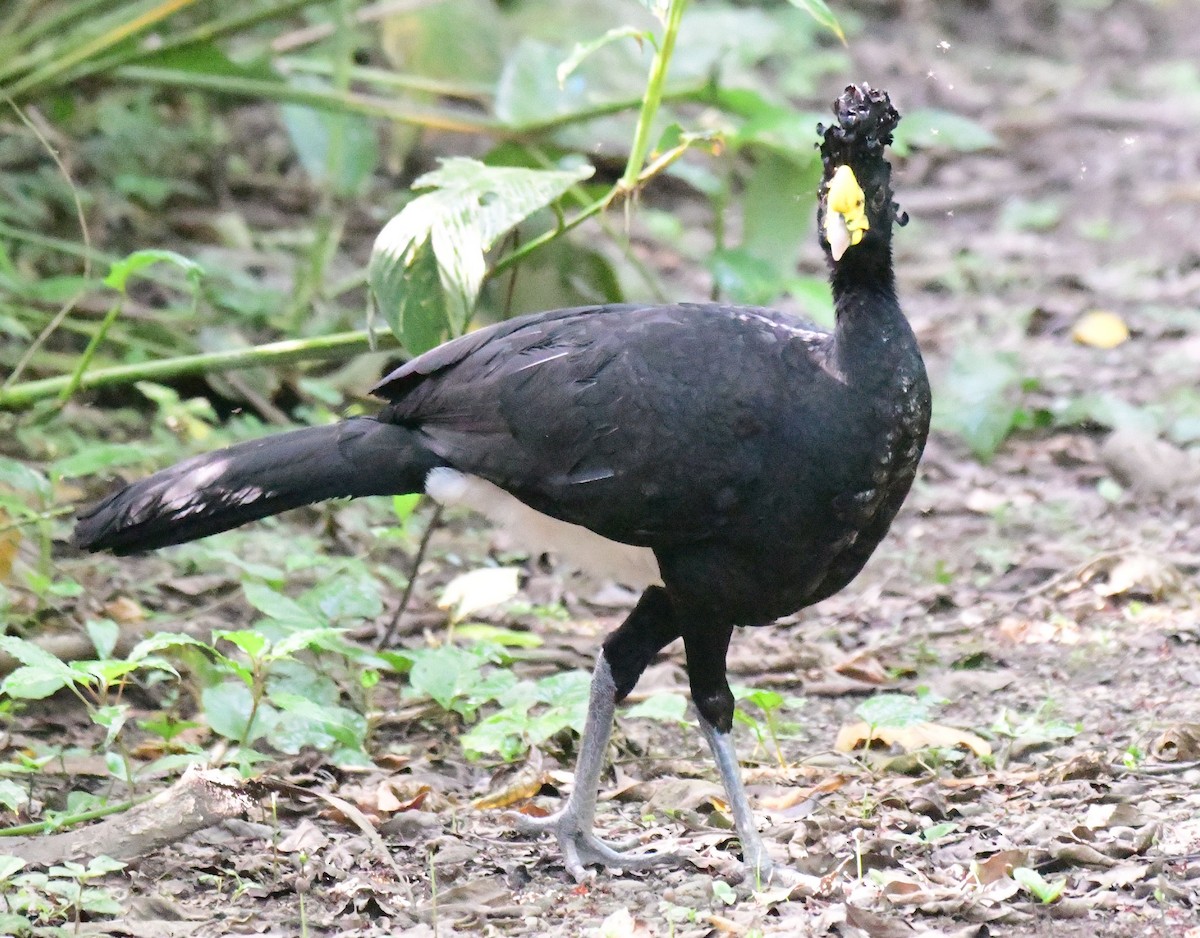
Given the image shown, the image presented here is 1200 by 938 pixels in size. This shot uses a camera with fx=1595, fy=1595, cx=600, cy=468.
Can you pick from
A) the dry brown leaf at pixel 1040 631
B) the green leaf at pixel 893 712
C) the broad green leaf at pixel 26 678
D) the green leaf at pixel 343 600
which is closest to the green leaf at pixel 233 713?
the green leaf at pixel 343 600

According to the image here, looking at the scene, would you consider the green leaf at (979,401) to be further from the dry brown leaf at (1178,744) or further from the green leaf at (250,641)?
the green leaf at (250,641)

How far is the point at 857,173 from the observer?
11.0ft

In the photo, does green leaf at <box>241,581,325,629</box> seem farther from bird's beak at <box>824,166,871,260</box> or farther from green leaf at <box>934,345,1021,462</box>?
green leaf at <box>934,345,1021,462</box>

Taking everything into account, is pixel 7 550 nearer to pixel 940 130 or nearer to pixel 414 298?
pixel 414 298

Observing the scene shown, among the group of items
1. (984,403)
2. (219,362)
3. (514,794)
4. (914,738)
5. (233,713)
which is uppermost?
(219,362)

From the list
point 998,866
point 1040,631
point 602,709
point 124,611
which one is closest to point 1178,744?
point 998,866

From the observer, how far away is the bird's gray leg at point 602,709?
11.8 feet

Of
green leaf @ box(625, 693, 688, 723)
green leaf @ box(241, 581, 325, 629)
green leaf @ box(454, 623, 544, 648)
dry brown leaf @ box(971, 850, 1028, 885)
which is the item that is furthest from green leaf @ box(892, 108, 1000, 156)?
dry brown leaf @ box(971, 850, 1028, 885)

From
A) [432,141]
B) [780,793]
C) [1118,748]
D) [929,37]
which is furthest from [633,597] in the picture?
[929,37]

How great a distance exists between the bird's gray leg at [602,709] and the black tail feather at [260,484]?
0.60 metres

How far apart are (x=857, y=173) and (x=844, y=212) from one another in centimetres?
9

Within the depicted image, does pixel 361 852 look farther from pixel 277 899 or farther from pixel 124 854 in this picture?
pixel 124 854

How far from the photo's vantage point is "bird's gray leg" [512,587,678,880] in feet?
11.8

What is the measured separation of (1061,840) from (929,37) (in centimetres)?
931
